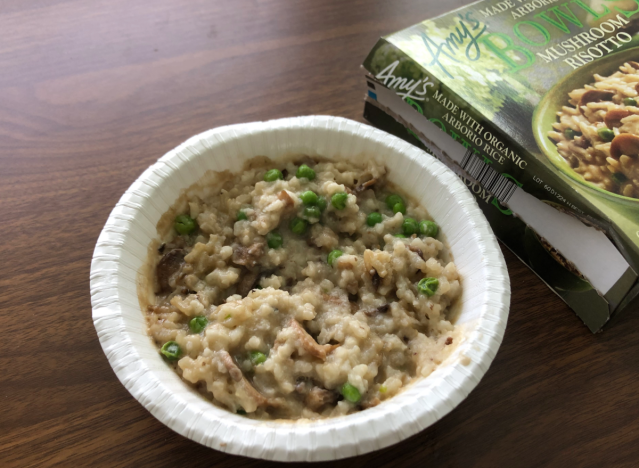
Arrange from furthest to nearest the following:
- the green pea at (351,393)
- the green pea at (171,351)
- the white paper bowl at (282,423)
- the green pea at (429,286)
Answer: the green pea at (429,286) < the green pea at (171,351) < the green pea at (351,393) < the white paper bowl at (282,423)

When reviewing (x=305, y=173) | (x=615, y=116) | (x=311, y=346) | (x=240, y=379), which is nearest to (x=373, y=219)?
(x=305, y=173)

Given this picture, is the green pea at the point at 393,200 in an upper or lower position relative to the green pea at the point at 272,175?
upper

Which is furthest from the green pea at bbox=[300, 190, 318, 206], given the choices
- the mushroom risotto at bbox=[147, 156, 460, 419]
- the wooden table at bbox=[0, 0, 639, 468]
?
the wooden table at bbox=[0, 0, 639, 468]

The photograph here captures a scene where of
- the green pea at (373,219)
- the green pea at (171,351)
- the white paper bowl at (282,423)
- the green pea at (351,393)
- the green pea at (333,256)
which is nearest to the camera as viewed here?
the white paper bowl at (282,423)

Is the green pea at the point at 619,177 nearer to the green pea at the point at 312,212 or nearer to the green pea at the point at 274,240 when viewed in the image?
the green pea at the point at 312,212

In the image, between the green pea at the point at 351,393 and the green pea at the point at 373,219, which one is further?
the green pea at the point at 373,219

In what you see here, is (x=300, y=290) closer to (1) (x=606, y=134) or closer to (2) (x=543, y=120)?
(2) (x=543, y=120)

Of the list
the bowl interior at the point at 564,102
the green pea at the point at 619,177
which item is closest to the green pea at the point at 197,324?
the bowl interior at the point at 564,102

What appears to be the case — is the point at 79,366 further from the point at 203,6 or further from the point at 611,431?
the point at 203,6
